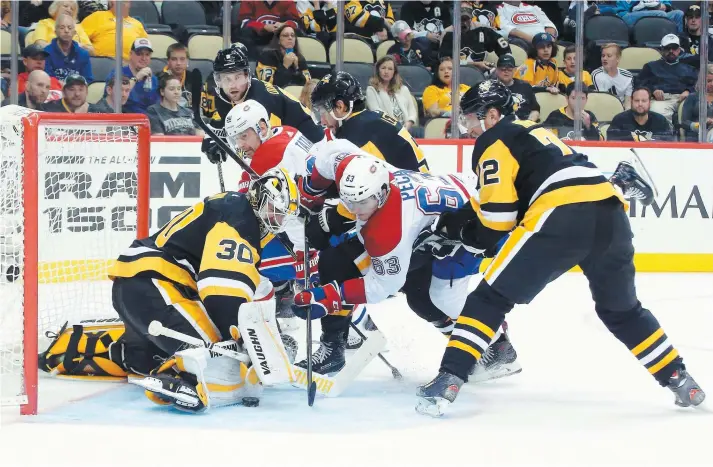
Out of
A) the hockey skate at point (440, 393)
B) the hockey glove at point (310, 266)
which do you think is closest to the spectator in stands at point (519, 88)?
the hockey glove at point (310, 266)

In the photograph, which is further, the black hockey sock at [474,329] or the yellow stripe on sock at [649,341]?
the yellow stripe on sock at [649,341]

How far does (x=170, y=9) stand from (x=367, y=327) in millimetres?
3262

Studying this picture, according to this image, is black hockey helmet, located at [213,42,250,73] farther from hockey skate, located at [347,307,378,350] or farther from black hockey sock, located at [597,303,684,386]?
black hockey sock, located at [597,303,684,386]

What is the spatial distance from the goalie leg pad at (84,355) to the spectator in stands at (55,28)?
333 cm

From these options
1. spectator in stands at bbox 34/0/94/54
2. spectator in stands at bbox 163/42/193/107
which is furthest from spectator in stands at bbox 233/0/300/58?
spectator in stands at bbox 34/0/94/54

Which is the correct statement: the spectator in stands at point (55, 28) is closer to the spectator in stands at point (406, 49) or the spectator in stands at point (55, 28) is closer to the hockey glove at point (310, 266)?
the spectator in stands at point (406, 49)

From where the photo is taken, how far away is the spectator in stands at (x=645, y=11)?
7535 mm

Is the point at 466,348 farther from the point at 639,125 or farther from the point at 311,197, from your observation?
the point at 639,125

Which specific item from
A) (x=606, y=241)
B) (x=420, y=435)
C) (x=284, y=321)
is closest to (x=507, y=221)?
(x=606, y=241)

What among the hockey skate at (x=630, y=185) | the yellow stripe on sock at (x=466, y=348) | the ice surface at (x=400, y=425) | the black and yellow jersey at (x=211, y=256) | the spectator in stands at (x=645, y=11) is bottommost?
the ice surface at (x=400, y=425)

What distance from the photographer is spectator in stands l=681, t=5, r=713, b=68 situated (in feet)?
23.7

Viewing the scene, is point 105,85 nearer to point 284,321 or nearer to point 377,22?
point 377,22

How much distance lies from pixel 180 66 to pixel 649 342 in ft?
13.9

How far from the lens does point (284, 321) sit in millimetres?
5102
